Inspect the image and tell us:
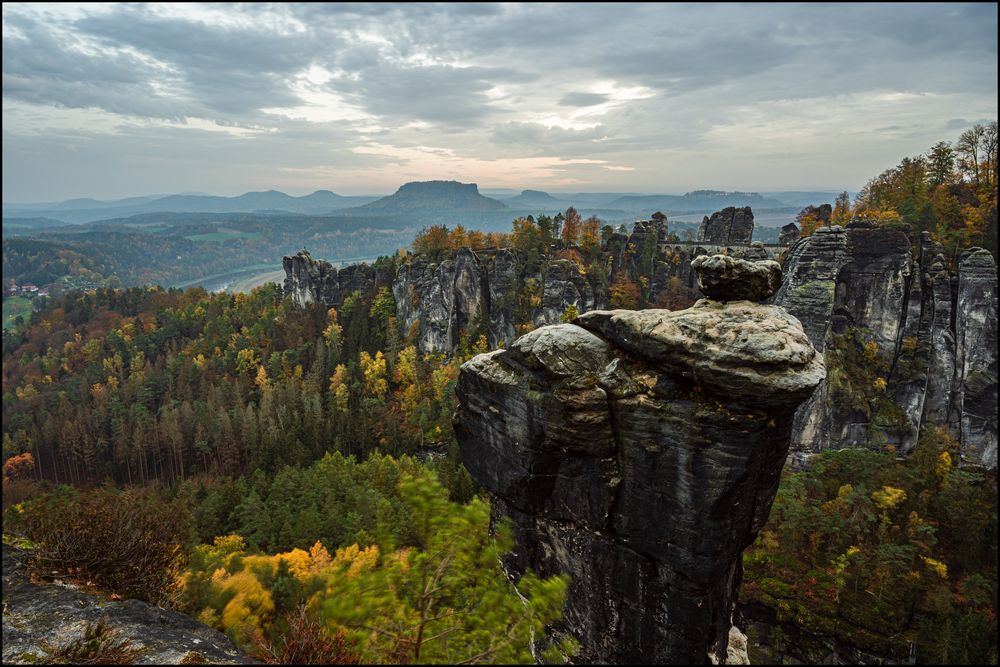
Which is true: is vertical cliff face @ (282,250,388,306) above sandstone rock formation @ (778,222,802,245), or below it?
below

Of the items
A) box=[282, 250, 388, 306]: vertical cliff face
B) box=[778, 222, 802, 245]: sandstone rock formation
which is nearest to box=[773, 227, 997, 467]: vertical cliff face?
box=[778, 222, 802, 245]: sandstone rock formation

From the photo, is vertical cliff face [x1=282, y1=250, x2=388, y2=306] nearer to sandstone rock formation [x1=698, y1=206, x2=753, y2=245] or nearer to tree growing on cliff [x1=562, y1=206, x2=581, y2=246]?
tree growing on cliff [x1=562, y1=206, x2=581, y2=246]

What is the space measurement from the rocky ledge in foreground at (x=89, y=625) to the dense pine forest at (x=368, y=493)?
1.79 m

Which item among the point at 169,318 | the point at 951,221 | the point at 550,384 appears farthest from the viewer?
the point at 169,318

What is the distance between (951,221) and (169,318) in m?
135

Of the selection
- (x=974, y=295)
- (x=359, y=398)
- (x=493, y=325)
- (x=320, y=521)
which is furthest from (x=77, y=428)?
(x=974, y=295)

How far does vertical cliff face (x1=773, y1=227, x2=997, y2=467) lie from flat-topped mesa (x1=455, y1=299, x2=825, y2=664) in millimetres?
44062

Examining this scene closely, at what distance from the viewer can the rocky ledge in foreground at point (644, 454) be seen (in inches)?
424

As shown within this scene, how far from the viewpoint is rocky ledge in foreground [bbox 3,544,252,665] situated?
9.51 metres

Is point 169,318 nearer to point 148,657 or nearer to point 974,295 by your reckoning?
point 148,657

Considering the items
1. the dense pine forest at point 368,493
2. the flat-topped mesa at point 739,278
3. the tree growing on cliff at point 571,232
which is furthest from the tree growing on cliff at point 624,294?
the flat-topped mesa at point 739,278

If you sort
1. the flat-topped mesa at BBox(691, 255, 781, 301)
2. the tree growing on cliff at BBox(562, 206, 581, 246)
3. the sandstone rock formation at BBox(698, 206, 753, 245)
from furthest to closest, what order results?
the tree growing on cliff at BBox(562, 206, 581, 246) → the sandstone rock formation at BBox(698, 206, 753, 245) → the flat-topped mesa at BBox(691, 255, 781, 301)

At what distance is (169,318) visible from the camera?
105 metres

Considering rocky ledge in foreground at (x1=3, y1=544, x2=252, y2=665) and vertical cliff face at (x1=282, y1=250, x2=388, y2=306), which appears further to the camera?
vertical cliff face at (x1=282, y1=250, x2=388, y2=306)
